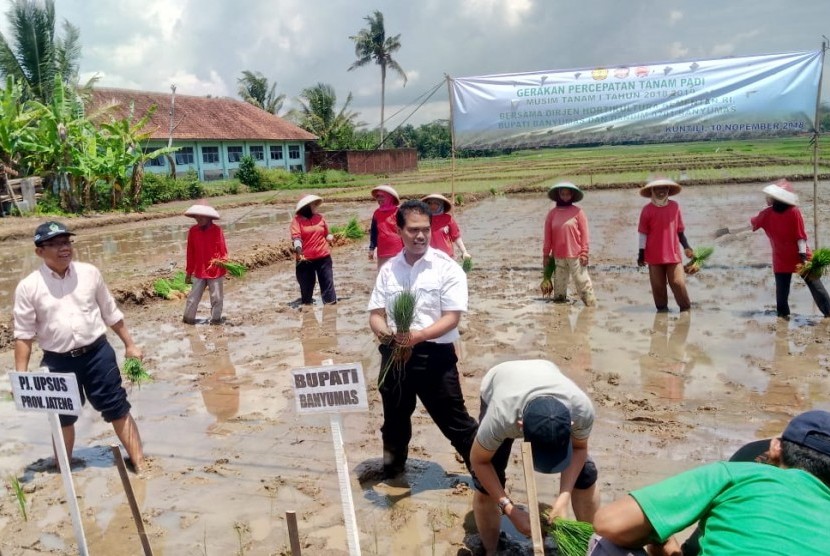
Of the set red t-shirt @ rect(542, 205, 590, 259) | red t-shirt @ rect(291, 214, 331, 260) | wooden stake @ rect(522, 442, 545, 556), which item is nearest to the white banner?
red t-shirt @ rect(542, 205, 590, 259)

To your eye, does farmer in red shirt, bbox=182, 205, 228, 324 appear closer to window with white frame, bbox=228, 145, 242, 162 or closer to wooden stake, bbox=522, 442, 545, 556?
wooden stake, bbox=522, 442, 545, 556

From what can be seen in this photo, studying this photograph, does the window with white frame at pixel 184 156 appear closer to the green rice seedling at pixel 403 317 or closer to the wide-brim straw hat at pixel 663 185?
the wide-brim straw hat at pixel 663 185

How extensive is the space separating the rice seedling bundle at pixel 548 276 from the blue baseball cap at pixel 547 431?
5.72 meters

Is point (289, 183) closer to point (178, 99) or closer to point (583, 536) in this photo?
point (178, 99)

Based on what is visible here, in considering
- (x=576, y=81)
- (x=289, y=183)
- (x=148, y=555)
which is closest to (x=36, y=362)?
(x=148, y=555)

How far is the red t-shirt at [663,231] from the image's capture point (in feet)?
24.4

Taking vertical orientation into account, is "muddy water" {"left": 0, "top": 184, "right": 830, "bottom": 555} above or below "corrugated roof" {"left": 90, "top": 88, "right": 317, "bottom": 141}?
below

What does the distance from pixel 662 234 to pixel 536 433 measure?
5.49 metres

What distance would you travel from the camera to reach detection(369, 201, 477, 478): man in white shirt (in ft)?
12.0

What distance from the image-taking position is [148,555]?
307cm

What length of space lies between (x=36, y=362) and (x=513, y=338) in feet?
16.0

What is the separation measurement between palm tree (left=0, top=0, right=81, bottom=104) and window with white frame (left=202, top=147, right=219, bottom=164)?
9432 millimetres

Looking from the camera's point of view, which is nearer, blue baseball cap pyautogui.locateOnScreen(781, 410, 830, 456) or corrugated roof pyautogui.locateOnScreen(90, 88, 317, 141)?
blue baseball cap pyautogui.locateOnScreen(781, 410, 830, 456)

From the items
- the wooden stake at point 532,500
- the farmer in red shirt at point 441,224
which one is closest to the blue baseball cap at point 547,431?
the wooden stake at point 532,500
